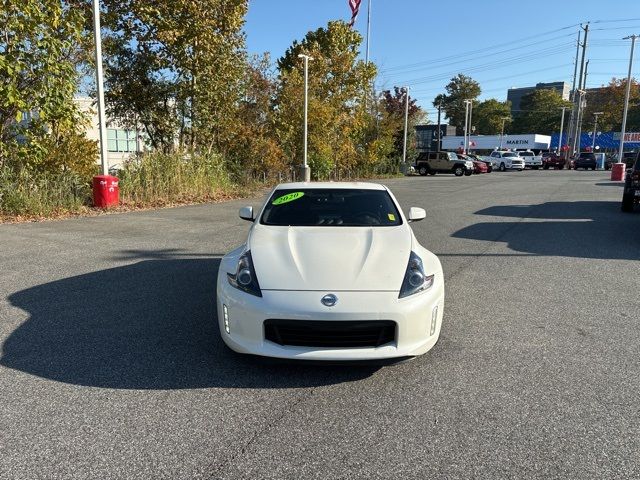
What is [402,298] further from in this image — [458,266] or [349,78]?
[349,78]

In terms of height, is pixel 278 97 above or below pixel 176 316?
above

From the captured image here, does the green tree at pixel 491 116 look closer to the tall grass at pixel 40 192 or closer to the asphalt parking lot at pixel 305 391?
the tall grass at pixel 40 192

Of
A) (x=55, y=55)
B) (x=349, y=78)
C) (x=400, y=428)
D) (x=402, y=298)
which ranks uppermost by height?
(x=349, y=78)

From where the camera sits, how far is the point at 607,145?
72688 millimetres

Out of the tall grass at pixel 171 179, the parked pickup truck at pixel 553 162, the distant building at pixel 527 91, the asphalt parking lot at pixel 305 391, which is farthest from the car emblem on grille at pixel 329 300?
the distant building at pixel 527 91

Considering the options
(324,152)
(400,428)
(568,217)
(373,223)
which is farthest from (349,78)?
(400,428)

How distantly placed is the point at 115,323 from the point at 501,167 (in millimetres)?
50378

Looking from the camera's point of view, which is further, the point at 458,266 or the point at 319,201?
the point at 458,266

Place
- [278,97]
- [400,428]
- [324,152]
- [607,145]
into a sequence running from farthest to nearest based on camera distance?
[607,145]
[324,152]
[278,97]
[400,428]

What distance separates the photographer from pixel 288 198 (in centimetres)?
521

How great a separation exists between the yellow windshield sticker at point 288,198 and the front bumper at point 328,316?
181cm

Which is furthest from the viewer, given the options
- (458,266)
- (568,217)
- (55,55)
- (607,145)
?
(607,145)

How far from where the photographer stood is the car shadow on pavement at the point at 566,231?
8.27 meters

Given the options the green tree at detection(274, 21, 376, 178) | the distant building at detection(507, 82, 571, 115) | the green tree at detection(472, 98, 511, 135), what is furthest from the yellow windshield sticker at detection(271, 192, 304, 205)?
the distant building at detection(507, 82, 571, 115)
